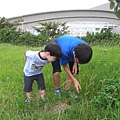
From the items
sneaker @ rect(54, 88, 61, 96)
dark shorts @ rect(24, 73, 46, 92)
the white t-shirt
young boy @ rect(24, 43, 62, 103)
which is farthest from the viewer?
sneaker @ rect(54, 88, 61, 96)

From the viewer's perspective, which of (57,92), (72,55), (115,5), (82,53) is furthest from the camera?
(57,92)

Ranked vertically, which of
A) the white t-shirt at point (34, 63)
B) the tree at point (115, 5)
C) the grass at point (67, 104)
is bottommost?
the grass at point (67, 104)

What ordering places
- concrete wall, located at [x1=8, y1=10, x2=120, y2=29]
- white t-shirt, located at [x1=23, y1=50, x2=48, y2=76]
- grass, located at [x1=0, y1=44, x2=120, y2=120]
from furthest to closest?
concrete wall, located at [x1=8, y1=10, x2=120, y2=29]
white t-shirt, located at [x1=23, y1=50, x2=48, y2=76]
grass, located at [x1=0, y1=44, x2=120, y2=120]

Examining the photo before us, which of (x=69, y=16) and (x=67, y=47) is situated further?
(x=69, y=16)

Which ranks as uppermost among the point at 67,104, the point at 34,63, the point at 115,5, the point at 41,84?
the point at 115,5

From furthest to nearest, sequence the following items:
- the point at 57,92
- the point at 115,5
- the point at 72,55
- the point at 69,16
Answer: the point at 69,16 < the point at 57,92 < the point at 72,55 < the point at 115,5

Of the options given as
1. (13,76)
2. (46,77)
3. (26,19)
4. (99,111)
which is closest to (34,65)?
(99,111)

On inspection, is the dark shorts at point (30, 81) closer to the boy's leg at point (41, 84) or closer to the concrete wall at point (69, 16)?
the boy's leg at point (41, 84)

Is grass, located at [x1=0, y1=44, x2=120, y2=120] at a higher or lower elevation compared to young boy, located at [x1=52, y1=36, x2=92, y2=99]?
lower

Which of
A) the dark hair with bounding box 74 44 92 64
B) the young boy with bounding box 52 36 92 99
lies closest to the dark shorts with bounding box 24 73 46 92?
the young boy with bounding box 52 36 92 99

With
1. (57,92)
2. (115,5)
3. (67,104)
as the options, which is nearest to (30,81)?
(57,92)

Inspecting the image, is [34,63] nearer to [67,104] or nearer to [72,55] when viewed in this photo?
[72,55]

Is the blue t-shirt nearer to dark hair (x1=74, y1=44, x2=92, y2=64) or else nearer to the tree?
dark hair (x1=74, y1=44, x2=92, y2=64)

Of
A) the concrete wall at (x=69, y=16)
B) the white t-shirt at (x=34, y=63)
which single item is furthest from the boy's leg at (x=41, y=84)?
the concrete wall at (x=69, y=16)
